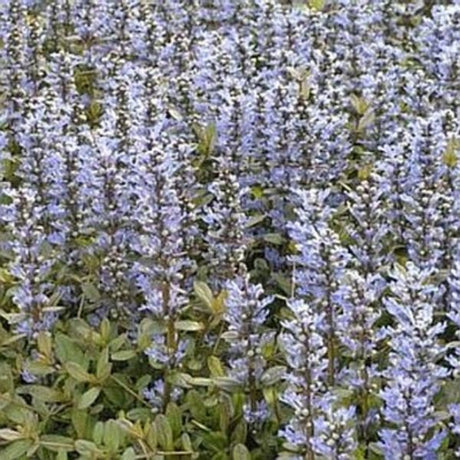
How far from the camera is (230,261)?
11.1 feet

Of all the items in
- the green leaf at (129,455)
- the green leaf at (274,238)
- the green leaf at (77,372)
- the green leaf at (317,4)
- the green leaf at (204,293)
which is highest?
the green leaf at (317,4)

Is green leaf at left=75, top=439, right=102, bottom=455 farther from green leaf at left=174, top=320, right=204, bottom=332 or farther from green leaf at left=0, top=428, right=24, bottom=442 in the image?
green leaf at left=174, top=320, right=204, bottom=332

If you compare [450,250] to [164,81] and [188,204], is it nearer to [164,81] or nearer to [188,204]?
[188,204]

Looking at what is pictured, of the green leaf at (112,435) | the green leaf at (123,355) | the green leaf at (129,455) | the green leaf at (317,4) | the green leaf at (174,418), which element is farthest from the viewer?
the green leaf at (317,4)

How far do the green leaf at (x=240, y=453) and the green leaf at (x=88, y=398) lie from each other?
46 cm

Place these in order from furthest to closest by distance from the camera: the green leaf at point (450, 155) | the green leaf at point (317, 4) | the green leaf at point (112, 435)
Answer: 1. the green leaf at point (317, 4)
2. the green leaf at point (450, 155)
3. the green leaf at point (112, 435)

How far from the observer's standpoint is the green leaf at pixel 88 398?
318 cm

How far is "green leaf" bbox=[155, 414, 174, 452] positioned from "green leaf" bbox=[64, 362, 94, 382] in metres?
0.28

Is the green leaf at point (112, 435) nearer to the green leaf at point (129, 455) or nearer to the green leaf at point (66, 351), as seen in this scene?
the green leaf at point (129, 455)

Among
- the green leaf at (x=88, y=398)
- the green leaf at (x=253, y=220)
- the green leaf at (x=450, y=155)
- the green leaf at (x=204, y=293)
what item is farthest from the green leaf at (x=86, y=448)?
the green leaf at (x=450, y=155)

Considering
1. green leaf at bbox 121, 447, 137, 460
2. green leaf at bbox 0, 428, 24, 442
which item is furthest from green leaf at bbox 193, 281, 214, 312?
green leaf at bbox 0, 428, 24, 442

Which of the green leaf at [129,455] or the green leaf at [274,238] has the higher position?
the green leaf at [274,238]

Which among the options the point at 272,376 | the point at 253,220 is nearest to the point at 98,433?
the point at 272,376

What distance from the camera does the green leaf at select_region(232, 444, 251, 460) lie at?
2977mm
